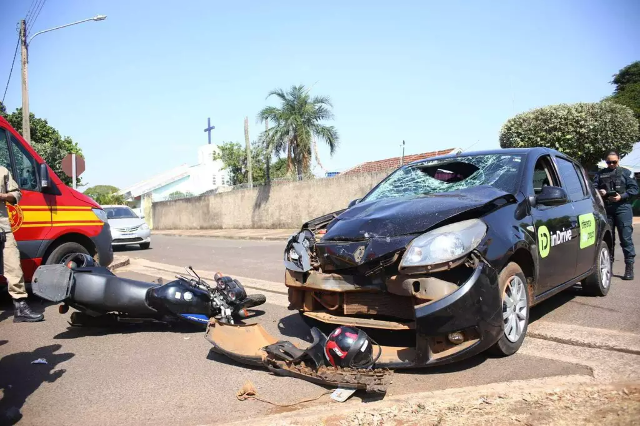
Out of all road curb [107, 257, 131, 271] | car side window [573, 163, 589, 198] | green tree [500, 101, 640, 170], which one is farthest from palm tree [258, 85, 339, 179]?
car side window [573, 163, 589, 198]

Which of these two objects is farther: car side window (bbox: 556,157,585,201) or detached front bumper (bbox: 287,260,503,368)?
car side window (bbox: 556,157,585,201)

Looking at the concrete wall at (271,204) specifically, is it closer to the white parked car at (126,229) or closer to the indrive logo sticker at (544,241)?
the white parked car at (126,229)

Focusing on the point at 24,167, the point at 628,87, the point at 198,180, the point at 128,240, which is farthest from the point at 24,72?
the point at 198,180

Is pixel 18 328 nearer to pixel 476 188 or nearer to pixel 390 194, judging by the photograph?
pixel 390 194

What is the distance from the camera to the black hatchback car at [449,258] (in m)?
3.25

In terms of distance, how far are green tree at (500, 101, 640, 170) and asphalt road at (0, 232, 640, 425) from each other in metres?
18.5

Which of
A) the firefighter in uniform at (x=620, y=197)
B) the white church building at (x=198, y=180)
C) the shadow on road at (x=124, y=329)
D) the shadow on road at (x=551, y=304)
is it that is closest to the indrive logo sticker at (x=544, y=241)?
the shadow on road at (x=551, y=304)

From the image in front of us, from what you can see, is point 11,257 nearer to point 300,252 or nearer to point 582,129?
point 300,252

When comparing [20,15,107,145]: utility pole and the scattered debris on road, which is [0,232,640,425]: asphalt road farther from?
[20,15,107,145]: utility pole

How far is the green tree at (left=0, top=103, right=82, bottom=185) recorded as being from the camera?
25.1 m

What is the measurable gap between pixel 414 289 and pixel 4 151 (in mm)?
5465

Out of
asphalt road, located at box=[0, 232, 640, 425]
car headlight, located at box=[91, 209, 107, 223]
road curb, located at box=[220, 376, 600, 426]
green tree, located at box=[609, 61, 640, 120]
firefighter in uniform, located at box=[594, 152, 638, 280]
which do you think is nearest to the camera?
road curb, located at box=[220, 376, 600, 426]

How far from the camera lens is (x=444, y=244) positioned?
3.35 metres

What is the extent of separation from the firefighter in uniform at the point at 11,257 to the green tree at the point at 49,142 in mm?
21528
